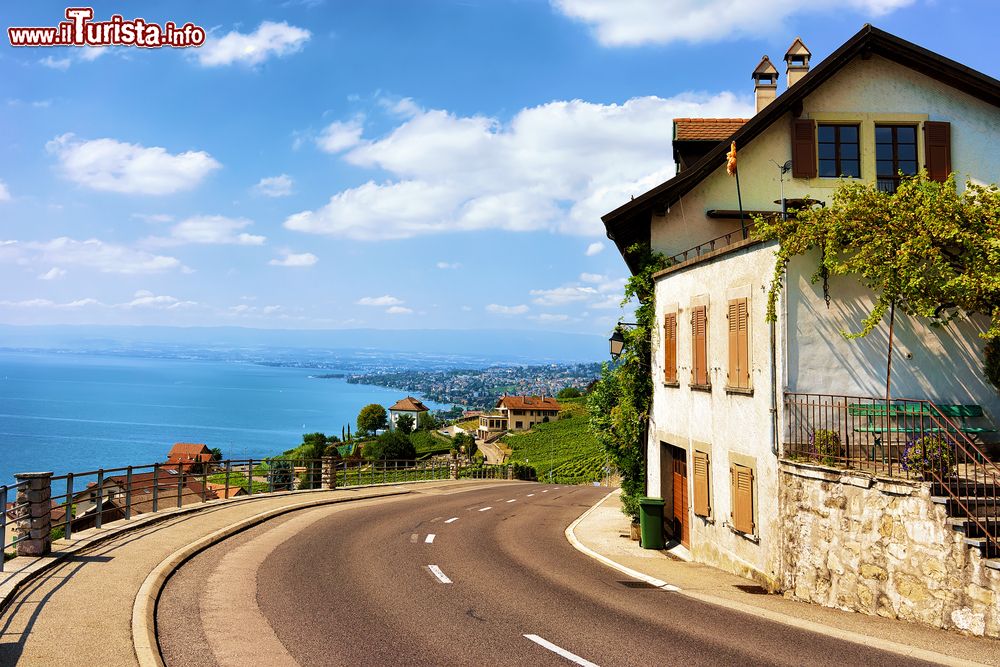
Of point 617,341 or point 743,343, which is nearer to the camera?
point 743,343

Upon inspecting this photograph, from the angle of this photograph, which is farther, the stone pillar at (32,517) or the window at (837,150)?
the window at (837,150)

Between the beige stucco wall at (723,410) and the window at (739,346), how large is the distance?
149 millimetres

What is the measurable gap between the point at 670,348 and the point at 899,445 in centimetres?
682

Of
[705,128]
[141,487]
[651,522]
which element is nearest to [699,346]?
[651,522]

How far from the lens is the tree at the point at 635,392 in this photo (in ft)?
69.0

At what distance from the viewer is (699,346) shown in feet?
55.9

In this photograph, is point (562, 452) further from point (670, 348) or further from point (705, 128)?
point (670, 348)

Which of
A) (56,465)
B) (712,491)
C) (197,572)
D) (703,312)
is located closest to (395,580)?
(197,572)

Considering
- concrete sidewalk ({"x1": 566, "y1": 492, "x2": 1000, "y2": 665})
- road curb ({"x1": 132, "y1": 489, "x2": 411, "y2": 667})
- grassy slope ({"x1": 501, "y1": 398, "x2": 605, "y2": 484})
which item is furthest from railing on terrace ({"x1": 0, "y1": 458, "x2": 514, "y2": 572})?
grassy slope ({"x1": 501, "y1": 398, "x2": 605, "y2": 484})

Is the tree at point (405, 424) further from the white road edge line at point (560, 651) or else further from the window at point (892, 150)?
the white road edge line at point (560, 651)

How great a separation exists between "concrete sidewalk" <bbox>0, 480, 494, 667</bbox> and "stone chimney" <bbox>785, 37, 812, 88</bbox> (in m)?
19.7

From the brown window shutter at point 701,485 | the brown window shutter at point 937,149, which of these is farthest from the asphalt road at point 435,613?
the brown window shutter at point 937,149

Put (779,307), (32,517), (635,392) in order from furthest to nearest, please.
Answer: (635,392), (779,307), (32,517)

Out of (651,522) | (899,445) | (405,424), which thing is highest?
(899,445)
